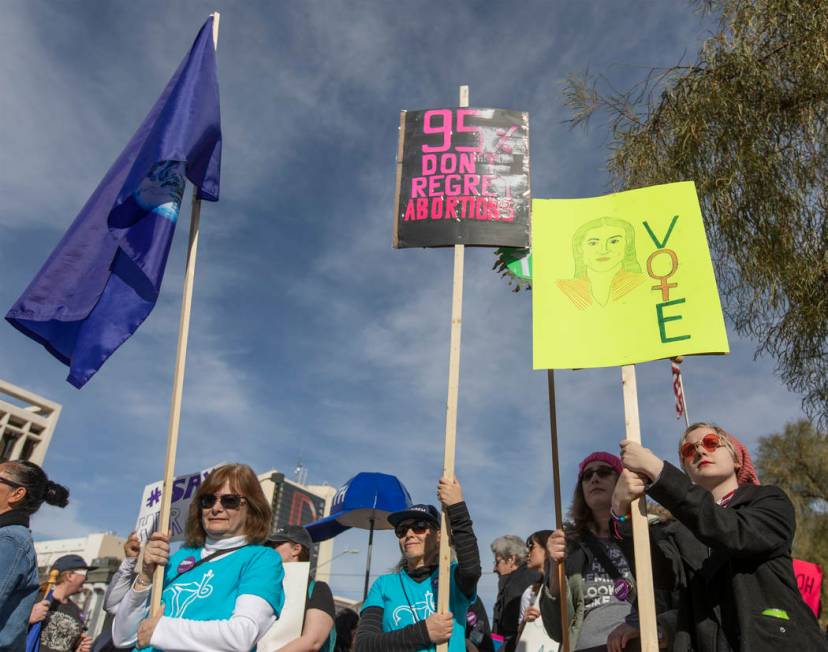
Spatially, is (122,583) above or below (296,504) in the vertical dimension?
below

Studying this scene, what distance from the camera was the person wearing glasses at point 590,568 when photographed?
363 centimetres

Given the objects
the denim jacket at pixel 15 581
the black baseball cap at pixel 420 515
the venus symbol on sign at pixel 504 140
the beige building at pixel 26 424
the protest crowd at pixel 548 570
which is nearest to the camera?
the protest crowd at pixel 548 570

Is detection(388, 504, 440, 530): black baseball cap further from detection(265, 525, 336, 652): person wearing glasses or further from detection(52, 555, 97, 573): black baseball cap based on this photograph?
detection(52, 555, 97, 573): black baseball cap

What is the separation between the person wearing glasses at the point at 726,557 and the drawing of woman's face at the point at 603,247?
3.60 ft

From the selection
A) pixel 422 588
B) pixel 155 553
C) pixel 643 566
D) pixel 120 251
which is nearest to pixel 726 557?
pixel 643 566

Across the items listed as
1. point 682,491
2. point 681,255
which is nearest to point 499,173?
point 681,255

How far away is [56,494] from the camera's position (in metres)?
4.16

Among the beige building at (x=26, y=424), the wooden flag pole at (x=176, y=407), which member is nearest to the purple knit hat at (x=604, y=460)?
the wooden flag pole at (x=176, y=407)

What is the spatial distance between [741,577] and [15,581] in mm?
3285

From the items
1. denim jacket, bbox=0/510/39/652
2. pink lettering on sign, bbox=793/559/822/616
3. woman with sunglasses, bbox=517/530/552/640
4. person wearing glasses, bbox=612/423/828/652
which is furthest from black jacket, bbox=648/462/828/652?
denim jacket, bbox=0/510/39/652

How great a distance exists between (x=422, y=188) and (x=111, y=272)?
6.67 ft

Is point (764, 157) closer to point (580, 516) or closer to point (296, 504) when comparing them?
point (580, 516)

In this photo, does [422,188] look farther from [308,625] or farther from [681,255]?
[308,625]

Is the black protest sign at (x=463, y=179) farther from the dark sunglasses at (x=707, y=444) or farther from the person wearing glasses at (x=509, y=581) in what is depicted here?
the person wearing glasses at (x=509, y=581)
